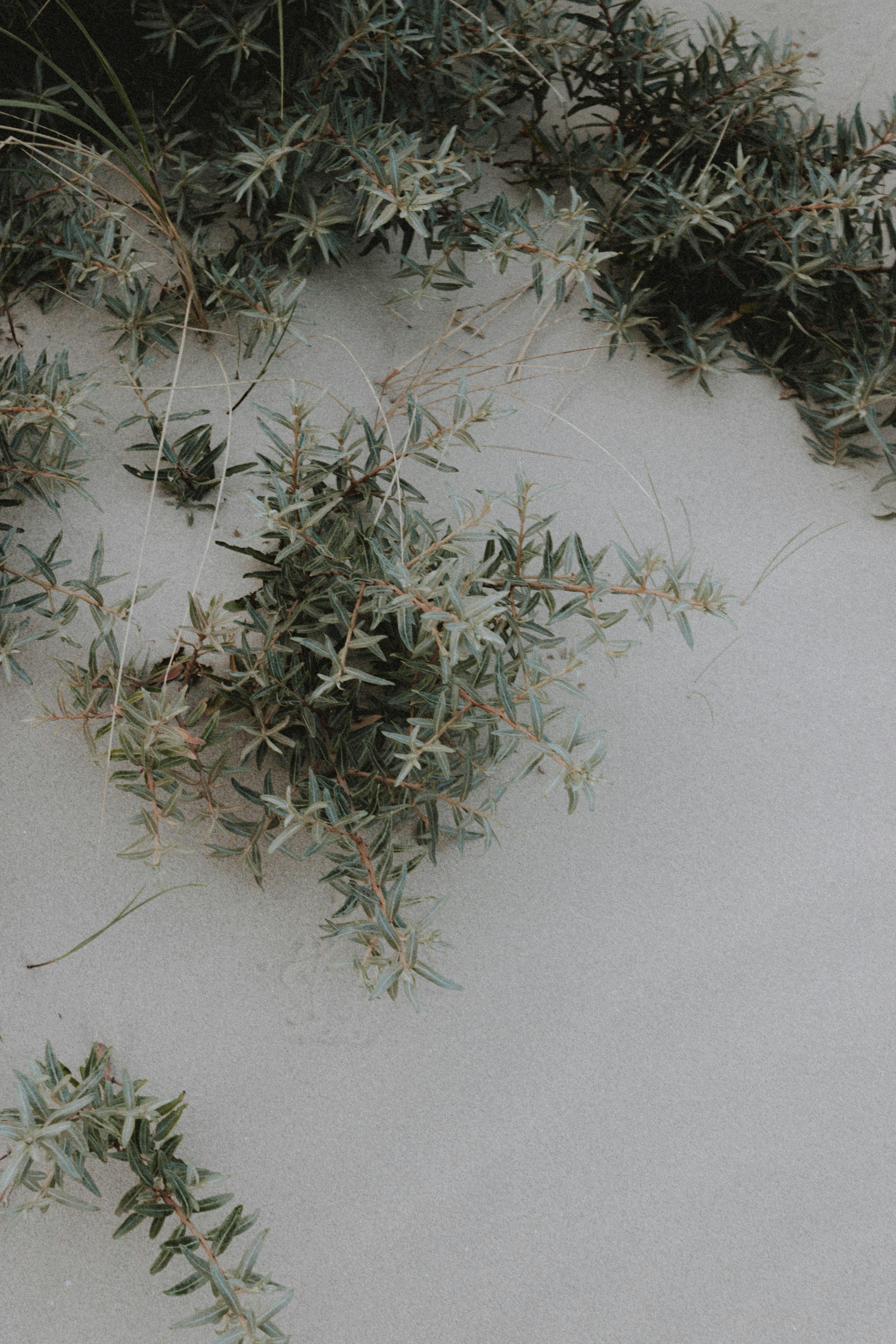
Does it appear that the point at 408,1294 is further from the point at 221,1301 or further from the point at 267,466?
the point at 267,466

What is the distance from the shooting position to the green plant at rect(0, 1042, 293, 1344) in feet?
4.04

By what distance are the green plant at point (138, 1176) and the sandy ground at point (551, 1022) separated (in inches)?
3.3

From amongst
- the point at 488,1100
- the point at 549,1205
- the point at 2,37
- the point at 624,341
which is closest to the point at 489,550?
the point at 624,341

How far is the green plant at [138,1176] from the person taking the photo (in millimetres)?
1230

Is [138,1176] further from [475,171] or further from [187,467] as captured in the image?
[475,171]

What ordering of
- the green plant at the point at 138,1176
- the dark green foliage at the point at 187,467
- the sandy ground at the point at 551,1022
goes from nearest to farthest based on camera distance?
the green plant at the point at 138,1176 → the sandy ground at the point at 551,1022 → the dark green foliage at the point at 187,467

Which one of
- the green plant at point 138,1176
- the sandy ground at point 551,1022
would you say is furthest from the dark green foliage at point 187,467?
the green plant at point 138,1176

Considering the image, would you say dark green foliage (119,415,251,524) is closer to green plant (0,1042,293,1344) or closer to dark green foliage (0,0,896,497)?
dark green foliage (0,0,896,497)

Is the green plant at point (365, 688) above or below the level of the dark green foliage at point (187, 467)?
below

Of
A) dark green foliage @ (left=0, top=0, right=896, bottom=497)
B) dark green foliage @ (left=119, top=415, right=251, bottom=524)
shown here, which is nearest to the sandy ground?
dark green foliage @ (left=119, top=415, right=251, bottom=524)

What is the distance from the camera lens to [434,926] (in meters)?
1.53

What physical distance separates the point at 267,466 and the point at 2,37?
3.05ft

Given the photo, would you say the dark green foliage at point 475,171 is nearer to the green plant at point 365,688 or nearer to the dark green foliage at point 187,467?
the dark green foliage at point 187,467

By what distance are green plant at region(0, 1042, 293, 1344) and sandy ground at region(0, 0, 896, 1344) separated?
0.08 metres
